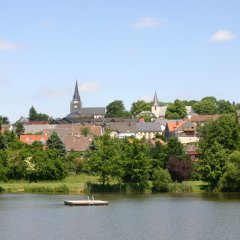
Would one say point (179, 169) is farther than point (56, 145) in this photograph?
No

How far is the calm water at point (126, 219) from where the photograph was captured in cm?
4109

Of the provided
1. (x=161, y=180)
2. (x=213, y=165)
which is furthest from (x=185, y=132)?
(x=161, y=180)

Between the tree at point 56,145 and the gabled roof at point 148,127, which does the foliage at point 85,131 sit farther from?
the tree at point 56,145

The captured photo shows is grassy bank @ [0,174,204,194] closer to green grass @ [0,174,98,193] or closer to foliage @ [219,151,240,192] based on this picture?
green grass @ [0,174,98,193]

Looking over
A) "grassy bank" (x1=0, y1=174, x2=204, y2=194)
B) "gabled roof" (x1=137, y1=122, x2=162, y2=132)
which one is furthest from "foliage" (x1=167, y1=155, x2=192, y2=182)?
"gabled roof" (x1=137, y1=122, x2=162, y2=132)

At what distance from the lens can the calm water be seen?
4109cm

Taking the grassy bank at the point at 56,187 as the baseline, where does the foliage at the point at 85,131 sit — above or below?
above

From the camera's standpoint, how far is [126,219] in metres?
49.1

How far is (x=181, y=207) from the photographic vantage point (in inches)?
2242

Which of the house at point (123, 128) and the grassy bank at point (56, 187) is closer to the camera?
the grassy bank at point (56, 187)

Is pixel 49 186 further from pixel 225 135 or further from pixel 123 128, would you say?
pixel 123 128

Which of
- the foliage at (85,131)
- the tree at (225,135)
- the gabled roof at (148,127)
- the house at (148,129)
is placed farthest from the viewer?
the gabled roof at (148,127)

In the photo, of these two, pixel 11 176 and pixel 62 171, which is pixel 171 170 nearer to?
pixel 62 171

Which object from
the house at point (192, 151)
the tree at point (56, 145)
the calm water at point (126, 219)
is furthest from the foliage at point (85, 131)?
the calm water at point (126, 219)
